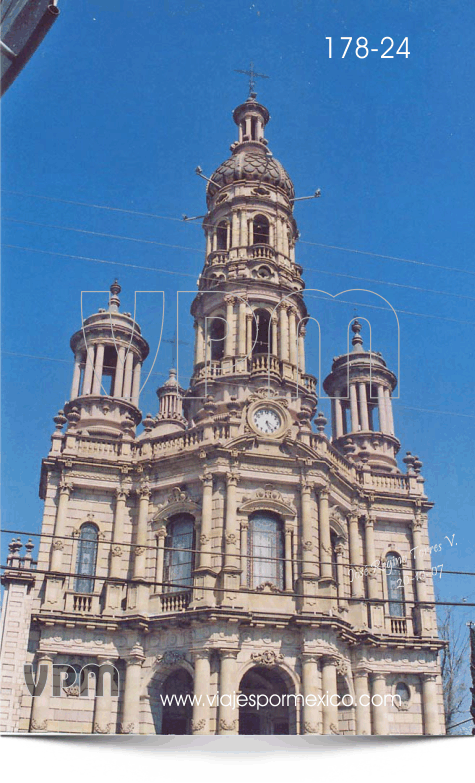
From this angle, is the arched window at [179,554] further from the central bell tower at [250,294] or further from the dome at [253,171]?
the dome at [253,171]

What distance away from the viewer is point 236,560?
27.8 metres

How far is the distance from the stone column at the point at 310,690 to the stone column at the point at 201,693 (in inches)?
122

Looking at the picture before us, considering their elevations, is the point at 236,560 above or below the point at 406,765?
above

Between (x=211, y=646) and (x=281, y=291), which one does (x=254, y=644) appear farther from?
(x=281, y=291)

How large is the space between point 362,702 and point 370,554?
6.66m

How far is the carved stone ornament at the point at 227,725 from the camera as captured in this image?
24438 mm

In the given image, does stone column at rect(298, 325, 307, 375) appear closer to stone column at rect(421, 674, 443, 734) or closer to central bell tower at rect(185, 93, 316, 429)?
central bell tower at rect(185, 93, 316, 429)

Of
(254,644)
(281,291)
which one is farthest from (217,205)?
(254,644)

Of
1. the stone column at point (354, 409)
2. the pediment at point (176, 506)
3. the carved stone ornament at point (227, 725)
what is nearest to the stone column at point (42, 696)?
the carved stone ornament at point (227, 725)

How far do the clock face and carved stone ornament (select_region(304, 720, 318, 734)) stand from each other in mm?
10126

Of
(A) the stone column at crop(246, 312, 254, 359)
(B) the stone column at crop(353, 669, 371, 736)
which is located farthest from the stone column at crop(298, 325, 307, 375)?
(B) the stone column at crop(353, 669, 371, 736)

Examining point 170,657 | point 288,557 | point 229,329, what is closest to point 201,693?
point 170,657

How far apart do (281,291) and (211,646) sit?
16.8m

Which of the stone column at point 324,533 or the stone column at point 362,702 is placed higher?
the stone column at point 324,533
